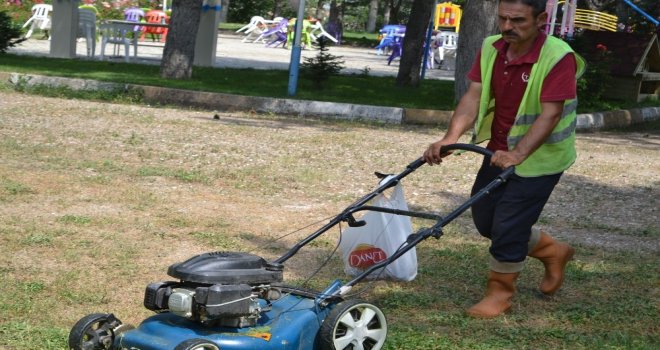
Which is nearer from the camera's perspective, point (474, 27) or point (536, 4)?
point (536, 4)

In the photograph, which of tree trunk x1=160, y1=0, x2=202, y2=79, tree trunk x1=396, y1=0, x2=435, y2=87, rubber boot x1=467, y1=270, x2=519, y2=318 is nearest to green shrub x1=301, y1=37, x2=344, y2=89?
tree trunk x1=160, y1=0, x2=202, y2=79

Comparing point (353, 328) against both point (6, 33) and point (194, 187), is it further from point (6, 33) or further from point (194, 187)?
point (6, 33)

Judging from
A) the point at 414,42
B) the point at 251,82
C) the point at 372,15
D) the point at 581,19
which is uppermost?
the point at 581,19

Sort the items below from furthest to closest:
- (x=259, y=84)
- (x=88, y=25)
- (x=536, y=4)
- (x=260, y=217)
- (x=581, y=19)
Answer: (x=581, y=19)
(x=88, y=25)
(x=259, y=84)
(x=260, y=217)
(x=536, y=4)

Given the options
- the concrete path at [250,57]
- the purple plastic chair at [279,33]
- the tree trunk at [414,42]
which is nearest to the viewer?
the tree trunk at [414,42]

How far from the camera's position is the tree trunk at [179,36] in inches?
672

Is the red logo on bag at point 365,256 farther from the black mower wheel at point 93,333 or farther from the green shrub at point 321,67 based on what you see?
the green shrub at point 321,67

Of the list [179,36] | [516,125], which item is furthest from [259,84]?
[516,125]

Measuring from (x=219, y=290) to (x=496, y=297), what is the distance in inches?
77.3

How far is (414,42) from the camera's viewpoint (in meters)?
18.8

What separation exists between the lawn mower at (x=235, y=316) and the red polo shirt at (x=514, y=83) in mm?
1300

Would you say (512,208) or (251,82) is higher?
(512,208)

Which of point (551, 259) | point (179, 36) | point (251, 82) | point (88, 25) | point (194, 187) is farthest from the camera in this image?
point (88, 25)

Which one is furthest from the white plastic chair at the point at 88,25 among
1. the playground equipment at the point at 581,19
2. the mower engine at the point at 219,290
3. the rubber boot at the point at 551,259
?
the mower engine at the point at 219,290
